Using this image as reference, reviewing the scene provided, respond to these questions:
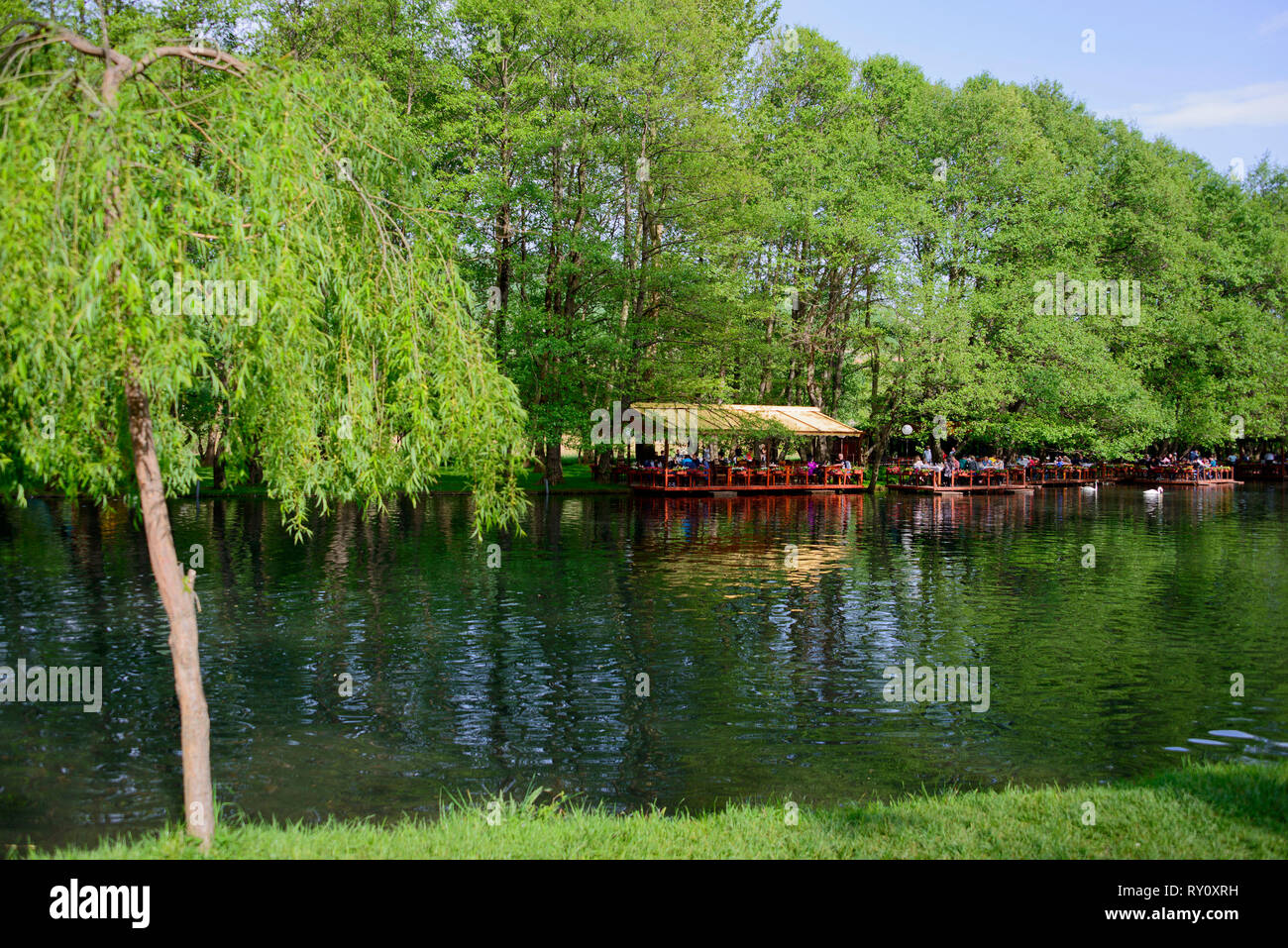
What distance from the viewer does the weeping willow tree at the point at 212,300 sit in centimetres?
630

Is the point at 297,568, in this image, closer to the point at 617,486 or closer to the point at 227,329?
the point at 227,329

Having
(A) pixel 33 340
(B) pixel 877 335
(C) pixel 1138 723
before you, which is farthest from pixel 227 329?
(B) pixel 877 335

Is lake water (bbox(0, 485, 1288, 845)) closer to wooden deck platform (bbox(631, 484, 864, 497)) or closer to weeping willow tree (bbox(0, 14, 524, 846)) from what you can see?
weeping willow tree (bbox(0, 14, 524, 846))

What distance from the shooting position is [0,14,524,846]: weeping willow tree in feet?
20.7

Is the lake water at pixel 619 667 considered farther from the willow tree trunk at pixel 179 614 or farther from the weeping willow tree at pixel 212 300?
the weeping willow tree at pixel 212 300

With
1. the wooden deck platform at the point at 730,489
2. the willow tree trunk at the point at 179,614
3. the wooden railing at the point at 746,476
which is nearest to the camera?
the willow tree trunk at the point at 179,614

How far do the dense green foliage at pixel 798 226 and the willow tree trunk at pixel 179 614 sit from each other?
22.2 metres

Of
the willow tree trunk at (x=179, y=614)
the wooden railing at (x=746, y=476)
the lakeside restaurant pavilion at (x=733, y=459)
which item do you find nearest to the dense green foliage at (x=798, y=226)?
the lakeside restaurant pavilion at (x=733, y=459)

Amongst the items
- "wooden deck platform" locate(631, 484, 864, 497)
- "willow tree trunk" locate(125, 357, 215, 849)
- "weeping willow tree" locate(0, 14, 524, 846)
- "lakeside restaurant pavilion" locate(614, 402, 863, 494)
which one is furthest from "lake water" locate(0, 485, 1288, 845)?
"wooden deck platform" locate(631, 484, 864, 497)

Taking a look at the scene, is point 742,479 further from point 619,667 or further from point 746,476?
point 619,667

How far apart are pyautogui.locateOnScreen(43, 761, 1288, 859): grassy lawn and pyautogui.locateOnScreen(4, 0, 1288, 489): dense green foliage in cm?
2279

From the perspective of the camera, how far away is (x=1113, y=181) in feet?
216

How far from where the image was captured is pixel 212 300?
6.73 m

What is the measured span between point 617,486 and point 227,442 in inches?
1585
